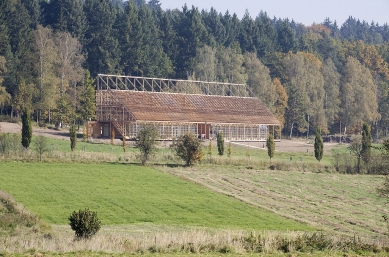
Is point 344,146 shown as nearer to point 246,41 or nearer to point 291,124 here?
point 291,124

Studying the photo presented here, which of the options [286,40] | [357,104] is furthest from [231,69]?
[286,40]

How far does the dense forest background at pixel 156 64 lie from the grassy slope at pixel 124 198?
3767cm

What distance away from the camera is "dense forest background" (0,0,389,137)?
293ft

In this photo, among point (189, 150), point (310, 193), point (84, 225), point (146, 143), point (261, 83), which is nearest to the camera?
point (84, 225)

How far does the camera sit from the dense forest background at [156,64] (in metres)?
89.4

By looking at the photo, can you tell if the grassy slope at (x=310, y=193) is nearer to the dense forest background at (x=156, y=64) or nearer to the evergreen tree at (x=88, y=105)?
the evergreen tree at (x=88, y=105)

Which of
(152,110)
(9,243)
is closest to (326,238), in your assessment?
(9,243)

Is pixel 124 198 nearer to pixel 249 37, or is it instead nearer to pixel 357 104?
pixel 357 104

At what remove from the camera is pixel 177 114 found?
276 ft

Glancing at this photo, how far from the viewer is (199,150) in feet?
185

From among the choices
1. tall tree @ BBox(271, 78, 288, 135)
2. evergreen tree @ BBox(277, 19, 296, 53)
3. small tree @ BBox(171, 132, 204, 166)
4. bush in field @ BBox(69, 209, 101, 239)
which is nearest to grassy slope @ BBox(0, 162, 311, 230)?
small tree @ BBox(171, 132, 204, 166)

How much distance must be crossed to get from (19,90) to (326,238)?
64.0 m

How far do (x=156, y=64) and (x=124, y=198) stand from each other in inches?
2875

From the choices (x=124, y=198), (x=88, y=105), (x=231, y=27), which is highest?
(x=231, y=27)
